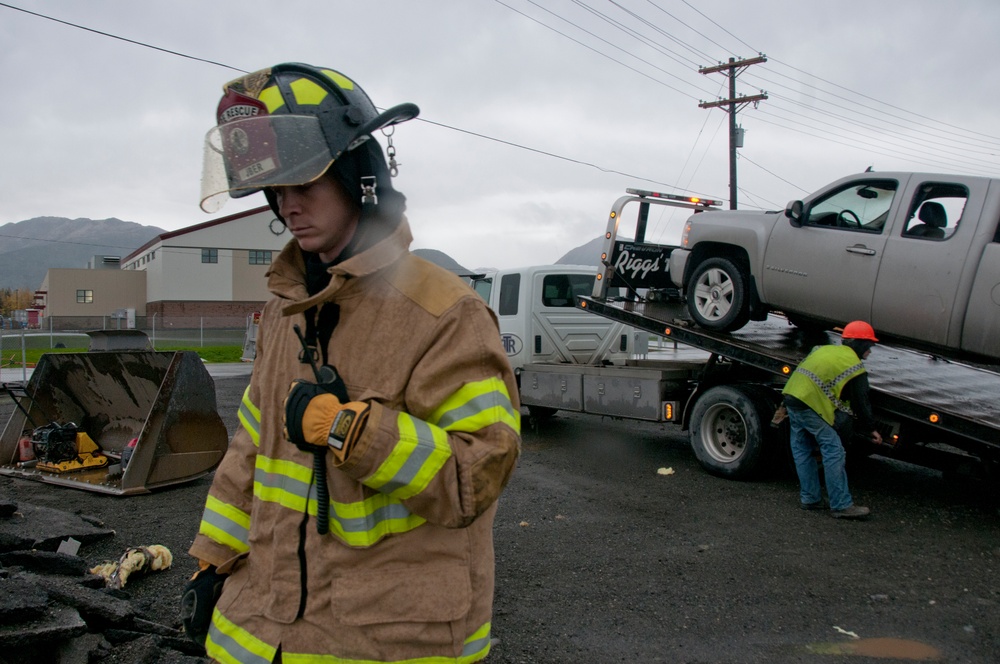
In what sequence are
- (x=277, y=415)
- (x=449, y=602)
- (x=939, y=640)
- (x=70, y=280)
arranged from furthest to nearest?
(x=70, y=280) < (x=939, y=640) < (x=277, y=415) < (x=449, y=602)

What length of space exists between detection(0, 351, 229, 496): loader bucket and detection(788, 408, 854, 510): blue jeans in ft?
17.2

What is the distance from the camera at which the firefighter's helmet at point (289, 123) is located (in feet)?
5.62

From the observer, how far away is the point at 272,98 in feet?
5.88

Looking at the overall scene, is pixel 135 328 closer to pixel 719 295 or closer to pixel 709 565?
pixel 719 295

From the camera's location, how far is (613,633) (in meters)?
4.16

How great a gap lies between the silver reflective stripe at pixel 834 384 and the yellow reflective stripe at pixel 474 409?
5.53 metres

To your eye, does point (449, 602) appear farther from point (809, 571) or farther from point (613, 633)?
point (809, 571)

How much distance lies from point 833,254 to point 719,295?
4.33 ft

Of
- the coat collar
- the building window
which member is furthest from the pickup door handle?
the building window

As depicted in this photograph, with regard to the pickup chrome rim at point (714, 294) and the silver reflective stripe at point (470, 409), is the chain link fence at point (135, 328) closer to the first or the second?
the pickup chrome rim at point (714, 294)

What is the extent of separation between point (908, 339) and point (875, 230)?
3.36 ft

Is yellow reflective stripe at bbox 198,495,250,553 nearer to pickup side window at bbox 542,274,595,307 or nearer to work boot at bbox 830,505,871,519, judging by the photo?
work boot at bbox 830,505,871,519

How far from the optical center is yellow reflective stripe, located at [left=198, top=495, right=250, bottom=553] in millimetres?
1915

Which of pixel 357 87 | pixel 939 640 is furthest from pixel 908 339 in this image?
pixel 357 87
